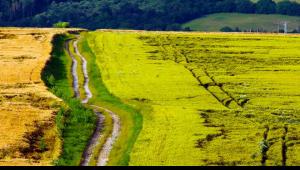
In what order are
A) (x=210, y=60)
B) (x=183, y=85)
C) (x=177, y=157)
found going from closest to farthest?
(x=177, y=157)
(x=183, y=85)
(x=210, y=60)

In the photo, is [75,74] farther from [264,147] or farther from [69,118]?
[264,147]

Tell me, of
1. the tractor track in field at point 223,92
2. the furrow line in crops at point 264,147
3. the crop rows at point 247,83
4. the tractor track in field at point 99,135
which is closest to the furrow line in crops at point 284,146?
the crop rows at point 247,83

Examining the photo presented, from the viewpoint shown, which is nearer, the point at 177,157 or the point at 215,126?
the point at 177,157

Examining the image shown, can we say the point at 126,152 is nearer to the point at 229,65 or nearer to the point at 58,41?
the point at 229,65

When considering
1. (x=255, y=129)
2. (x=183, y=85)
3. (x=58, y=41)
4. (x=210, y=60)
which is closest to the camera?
(x=255, y=129)

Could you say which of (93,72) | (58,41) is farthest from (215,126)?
(58,41)

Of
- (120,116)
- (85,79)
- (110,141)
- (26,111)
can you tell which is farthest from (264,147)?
(85,79)

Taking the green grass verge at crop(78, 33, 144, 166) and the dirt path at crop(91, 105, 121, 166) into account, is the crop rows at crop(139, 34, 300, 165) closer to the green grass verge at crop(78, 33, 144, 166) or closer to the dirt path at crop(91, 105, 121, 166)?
the green grass verge at crop(78, 33, 144, 166)
